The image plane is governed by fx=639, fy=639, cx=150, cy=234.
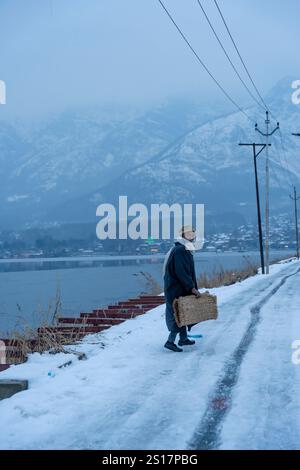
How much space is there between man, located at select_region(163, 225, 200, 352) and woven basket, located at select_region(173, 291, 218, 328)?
155 millimetres

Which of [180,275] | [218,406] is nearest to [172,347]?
[180,275]

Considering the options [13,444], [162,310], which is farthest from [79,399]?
[162,310]

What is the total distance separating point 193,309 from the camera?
9.70 meters

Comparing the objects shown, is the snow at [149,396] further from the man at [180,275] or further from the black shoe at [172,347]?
the man at [180,275]

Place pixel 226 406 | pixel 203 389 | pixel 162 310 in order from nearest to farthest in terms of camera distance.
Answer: pixel 226 406 → pixel 203 389 → pixel 162 310

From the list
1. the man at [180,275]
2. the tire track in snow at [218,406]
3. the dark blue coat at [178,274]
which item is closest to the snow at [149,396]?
the tire track in snow at [218,406]

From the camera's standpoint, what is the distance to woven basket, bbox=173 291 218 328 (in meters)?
9.48

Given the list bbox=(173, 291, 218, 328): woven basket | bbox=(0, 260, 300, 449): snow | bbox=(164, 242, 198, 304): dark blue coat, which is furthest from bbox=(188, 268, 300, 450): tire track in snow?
bbox=(164, 242, 198, 304): dark blue coat

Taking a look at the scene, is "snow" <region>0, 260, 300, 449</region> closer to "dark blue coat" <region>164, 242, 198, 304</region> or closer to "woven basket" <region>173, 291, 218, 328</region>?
"woven basket" <region>173, 291, 218, 328</region>

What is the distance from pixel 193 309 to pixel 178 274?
576 millimetres

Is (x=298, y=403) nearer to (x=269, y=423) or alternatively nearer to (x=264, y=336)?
(x=269, y=423)

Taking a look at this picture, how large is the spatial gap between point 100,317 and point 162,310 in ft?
5.08
